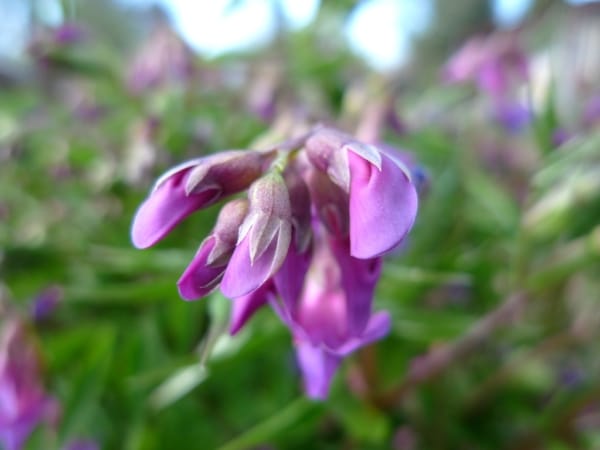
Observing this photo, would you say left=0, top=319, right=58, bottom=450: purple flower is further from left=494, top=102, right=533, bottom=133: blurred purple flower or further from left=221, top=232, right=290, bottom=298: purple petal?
left=494, top=102, right=533, bottom=133: blurred purple flower

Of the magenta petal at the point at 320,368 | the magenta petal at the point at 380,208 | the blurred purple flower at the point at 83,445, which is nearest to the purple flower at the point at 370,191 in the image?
the magenta petal at the point at 380,208

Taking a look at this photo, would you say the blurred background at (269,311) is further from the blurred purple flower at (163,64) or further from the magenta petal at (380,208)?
the magenta petal at (380,208)

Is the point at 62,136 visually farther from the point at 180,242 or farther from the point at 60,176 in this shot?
the point at 180,242

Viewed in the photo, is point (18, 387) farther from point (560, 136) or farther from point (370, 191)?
point (560, 136)

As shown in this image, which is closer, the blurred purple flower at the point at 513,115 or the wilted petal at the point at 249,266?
the wilted petal at the point at 249,266

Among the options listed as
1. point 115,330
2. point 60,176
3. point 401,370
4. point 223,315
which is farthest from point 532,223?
point 60,176
